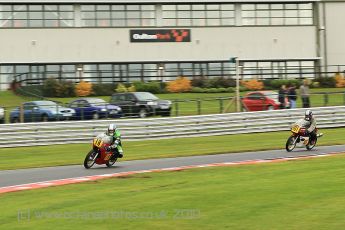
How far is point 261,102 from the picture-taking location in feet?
113

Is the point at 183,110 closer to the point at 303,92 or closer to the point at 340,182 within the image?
the point at 303,92

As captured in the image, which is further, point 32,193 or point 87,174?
point 87,174

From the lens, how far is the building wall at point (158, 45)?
5428 centimetres

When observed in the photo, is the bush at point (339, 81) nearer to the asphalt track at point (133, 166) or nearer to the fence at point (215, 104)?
the fence at point (215, 104)

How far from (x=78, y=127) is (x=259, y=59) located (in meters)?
34.0

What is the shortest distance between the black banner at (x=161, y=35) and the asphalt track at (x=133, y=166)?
36.3 metres

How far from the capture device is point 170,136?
88.1 ft

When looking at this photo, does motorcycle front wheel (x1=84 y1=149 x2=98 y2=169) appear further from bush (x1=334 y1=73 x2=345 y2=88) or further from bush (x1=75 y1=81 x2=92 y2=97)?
bush (x1=334 y1=73 x2=345 y2=88)

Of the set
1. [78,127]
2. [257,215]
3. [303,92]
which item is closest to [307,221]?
[257,215]

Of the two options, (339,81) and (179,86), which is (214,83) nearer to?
(179,86)

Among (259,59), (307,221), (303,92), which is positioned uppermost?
(259,59)

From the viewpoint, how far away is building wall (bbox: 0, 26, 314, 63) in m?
54.3

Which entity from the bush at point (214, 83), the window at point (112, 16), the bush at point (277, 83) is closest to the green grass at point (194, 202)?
the bush at point (214, 83)

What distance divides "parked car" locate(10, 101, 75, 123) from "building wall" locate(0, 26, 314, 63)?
2191 cm
